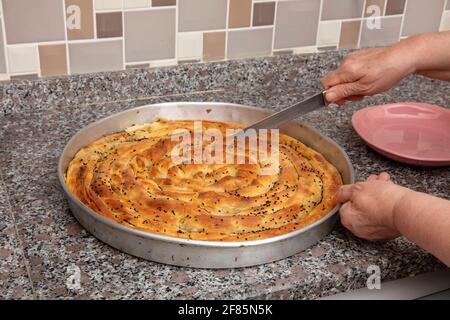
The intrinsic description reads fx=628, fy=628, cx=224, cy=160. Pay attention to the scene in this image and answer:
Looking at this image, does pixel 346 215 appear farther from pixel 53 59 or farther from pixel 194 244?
pixel 53 59

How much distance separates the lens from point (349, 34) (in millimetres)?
1663

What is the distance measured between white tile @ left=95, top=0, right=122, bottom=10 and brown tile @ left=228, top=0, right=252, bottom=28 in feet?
0.88

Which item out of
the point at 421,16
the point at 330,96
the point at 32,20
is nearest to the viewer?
the point at 330,96

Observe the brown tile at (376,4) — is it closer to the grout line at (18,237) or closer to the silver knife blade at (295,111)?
the silver knife blade at (295,111)

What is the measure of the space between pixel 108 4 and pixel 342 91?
0.56 metres

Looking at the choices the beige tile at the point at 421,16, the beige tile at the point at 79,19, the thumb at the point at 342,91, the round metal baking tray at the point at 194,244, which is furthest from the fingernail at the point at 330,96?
the beige tile at the point at 421,16

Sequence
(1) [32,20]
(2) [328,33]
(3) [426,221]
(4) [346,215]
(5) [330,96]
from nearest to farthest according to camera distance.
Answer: (3) [426,221]
(4) [346,215]
(5) [330,96]
(1) [32,20]
(2) [328,33]

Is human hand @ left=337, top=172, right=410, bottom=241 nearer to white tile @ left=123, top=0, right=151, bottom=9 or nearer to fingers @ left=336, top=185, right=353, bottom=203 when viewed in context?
fingers @ left=336, top=185, right=353, bottom=203

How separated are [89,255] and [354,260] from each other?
0.42m

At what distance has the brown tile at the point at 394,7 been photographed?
65.7 inches

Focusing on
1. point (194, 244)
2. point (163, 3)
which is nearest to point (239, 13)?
point (163, 3)

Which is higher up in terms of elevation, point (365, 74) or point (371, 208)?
point (365, 74)

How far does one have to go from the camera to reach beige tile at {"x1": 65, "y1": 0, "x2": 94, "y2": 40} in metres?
1.34

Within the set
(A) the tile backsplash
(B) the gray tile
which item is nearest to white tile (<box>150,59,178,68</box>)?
(A) the tile backsplash
